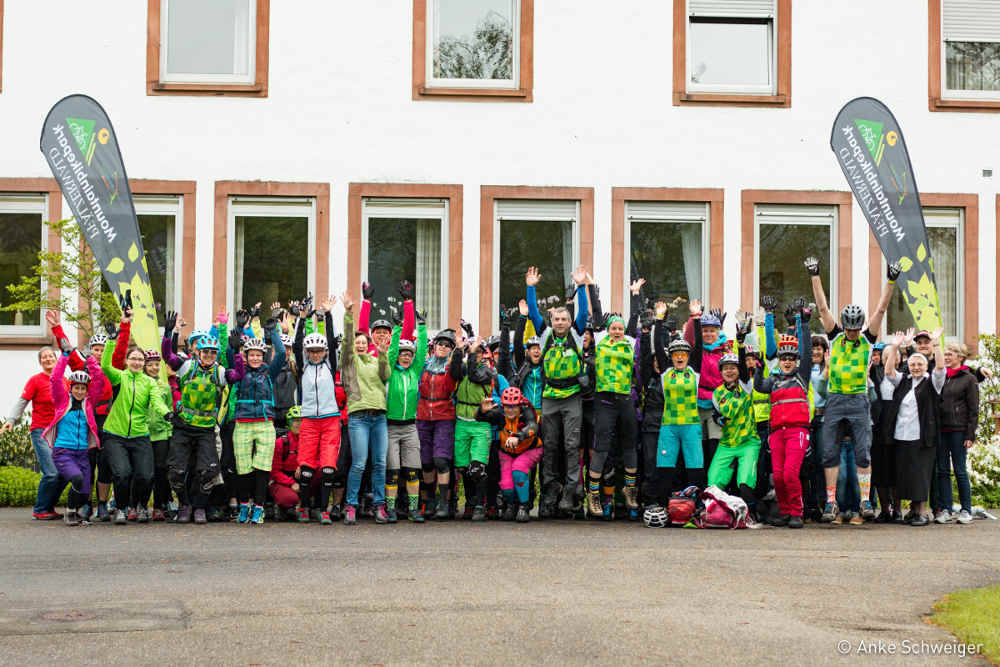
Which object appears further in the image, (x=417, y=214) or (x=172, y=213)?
(x=417, y=214)

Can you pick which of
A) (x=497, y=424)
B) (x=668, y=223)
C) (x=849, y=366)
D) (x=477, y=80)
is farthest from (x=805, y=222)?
(x=497, y=424)

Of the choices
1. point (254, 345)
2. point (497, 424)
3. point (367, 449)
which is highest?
point (254, 345)

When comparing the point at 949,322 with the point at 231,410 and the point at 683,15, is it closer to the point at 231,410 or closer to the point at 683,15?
the point at 683,15

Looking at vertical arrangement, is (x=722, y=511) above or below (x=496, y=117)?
below

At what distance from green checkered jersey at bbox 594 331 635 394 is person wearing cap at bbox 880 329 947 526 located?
2.82 meters

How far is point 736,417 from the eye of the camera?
14102 millimetres

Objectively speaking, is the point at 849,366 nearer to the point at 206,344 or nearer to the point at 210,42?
the point at 206,344

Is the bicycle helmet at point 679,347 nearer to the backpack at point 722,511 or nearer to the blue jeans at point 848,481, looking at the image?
the backpack at point 722,511

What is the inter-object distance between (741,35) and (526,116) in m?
3.40

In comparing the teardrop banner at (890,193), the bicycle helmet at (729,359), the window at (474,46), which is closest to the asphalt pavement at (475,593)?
the bicycle helmet at (729,359)

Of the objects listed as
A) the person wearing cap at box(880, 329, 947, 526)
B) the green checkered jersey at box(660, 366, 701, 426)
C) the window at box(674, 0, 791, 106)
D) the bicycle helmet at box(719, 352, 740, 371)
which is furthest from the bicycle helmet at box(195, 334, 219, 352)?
the window at box(674, 0, 791, 106)

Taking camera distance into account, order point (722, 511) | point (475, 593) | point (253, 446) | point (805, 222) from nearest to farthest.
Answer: point (475, 593) → point (722, 511) → point (253, 446) → point (805, 222)

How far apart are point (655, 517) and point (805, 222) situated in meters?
7.88

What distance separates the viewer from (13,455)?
57.7ft
